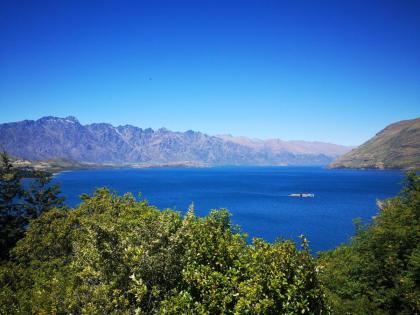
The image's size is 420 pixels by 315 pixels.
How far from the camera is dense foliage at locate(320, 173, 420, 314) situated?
112ft

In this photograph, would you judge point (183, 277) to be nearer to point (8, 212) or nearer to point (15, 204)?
point (8, 212)

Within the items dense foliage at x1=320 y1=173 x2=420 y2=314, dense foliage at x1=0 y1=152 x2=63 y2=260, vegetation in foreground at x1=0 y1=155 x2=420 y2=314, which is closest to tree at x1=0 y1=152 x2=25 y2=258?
dense foliage at x1=0 y1=152 x2=63 y2=260

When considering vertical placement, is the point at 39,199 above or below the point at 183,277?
below

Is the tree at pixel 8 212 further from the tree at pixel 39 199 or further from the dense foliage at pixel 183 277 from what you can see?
the dense foliage at pixel 183 277

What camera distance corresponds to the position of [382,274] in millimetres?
39281

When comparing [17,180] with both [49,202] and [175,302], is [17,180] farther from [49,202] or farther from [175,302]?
[175,302]

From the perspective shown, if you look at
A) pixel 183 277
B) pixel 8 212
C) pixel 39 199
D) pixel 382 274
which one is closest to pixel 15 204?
pixel 8 212

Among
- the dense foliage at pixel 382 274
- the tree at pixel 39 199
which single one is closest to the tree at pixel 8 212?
the tree at pixel 39 199

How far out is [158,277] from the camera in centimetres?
1969

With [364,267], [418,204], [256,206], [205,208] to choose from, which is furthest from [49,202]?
[256,206]

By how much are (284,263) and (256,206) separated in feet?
553

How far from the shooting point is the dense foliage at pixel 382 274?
112ft

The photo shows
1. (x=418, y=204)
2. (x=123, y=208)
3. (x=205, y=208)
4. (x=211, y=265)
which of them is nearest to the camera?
Result: (x=211, y=265)

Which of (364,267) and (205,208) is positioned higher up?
(364,267)
